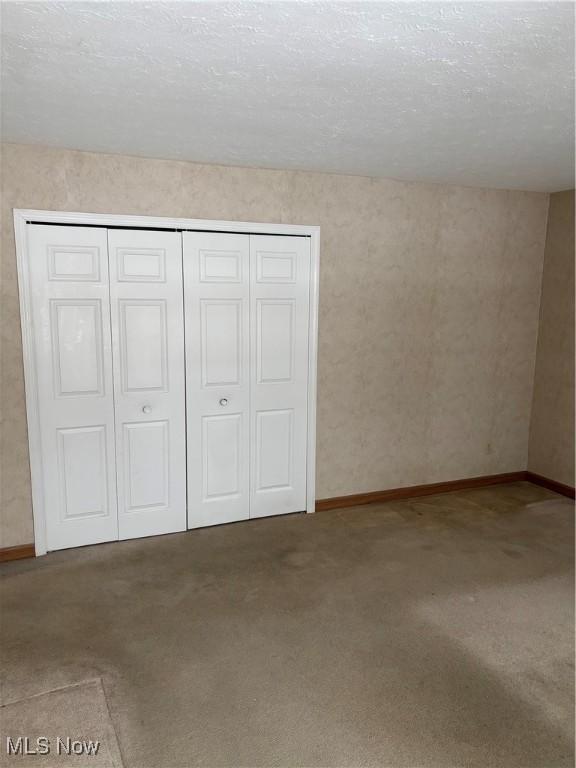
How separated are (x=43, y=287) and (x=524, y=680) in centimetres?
328

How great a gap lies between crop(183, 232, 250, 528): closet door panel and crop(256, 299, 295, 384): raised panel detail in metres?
0.11

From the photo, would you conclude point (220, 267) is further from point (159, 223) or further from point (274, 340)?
point (274, 340)

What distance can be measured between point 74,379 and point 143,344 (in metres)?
0.48

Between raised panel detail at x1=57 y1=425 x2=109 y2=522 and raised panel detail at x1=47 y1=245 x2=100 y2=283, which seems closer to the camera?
raised panel detail at x1=47 y1=245 x2=100 y2=283

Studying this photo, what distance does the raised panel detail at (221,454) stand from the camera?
154 inches

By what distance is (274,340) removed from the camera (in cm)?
398

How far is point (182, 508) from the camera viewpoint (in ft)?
12.8

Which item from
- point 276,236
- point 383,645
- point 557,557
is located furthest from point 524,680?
point 276,236

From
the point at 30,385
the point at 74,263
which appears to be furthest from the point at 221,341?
the point at 30,385

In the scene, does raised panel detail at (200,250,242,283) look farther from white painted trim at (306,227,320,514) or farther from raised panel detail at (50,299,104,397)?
raised panel detail at (50,299,104,397)

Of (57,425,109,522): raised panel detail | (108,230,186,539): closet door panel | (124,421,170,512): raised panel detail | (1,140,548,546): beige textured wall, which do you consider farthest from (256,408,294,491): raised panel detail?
(57,425,109,522): raised panel detail

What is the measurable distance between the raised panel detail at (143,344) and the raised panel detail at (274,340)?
2.23 ft

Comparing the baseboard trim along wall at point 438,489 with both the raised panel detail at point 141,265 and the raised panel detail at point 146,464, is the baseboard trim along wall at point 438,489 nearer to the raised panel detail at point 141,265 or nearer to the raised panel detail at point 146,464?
the raised panel detail at point 146,464

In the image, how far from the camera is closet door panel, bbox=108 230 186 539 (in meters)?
3.54
